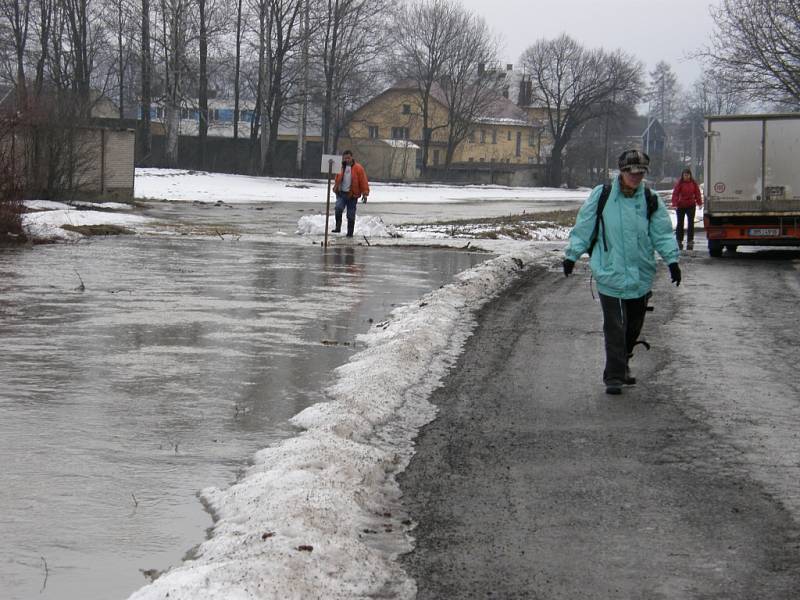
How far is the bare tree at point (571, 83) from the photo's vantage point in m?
95.4

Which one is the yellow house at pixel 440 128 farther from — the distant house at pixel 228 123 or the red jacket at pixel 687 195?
the red jacket at pixel 687 195

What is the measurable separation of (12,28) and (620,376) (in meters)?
64.3

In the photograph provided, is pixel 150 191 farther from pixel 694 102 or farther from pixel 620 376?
pixel 694 102

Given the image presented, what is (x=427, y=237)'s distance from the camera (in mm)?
24484

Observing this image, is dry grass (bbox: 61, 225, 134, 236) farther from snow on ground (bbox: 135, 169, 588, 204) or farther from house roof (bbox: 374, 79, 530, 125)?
house roof (bbox: 374, 79, 530, 125)

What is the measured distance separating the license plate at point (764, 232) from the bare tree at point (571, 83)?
244ft

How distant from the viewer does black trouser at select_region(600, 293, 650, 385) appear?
855 cm

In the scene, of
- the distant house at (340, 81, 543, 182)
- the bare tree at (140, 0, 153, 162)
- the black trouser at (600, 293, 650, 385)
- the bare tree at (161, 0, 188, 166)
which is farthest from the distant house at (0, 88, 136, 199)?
the distant house at (340, 81, 543, 182)

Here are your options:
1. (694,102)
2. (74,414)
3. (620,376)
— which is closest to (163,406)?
(74,414)

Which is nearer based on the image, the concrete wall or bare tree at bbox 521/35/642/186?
the concrete wall

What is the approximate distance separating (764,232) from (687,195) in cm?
306

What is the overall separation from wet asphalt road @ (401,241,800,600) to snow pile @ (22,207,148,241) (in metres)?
11.4

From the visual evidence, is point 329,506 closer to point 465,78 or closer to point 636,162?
point 636,162

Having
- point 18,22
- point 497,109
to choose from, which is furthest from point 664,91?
point 18,22
